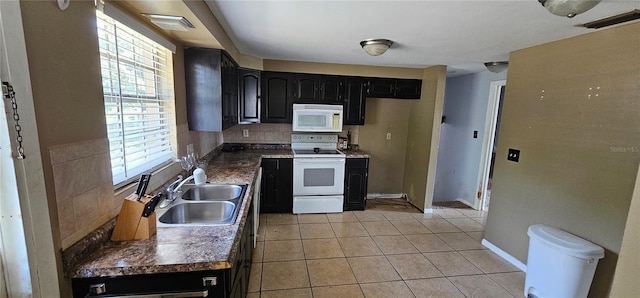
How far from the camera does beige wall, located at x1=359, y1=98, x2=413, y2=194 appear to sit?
4359mm

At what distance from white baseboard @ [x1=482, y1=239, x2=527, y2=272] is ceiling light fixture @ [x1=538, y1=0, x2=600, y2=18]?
2.33 meters

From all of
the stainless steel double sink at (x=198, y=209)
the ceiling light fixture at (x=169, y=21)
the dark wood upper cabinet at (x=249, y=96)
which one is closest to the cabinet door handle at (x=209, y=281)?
the stainless steel double sink at (x=198, y=209)

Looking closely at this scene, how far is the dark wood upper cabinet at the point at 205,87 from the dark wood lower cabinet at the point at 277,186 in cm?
118

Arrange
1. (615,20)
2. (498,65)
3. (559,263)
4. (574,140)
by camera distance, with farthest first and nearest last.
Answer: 1. (498,65)
2. (574,140)
3. (559,263)
4. (615,20)

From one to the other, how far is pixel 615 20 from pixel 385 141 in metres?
2.90

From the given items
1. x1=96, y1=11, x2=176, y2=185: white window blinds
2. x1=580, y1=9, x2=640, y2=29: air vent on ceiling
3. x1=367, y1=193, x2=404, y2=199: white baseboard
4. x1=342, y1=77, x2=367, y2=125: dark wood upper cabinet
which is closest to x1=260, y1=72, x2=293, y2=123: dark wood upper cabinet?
x1=342, y1=77, x2=367, y2=125: dark wood upper cabinet

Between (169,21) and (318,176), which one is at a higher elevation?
(169,21)

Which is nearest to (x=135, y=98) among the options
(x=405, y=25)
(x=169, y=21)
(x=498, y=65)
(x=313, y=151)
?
(x=169, y=21)

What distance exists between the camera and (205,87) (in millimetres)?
2451

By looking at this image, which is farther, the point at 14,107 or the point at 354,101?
the point at 354,101

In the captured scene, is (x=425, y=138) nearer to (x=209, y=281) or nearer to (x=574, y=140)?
(x=574, y=140)

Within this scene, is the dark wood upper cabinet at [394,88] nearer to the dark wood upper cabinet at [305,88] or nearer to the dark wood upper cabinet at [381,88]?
the dark wood upper cabinet at [381,88]

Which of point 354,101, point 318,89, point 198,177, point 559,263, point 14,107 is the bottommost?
point 559,263

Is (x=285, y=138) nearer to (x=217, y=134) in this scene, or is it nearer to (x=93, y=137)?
(x=217, y=134)
